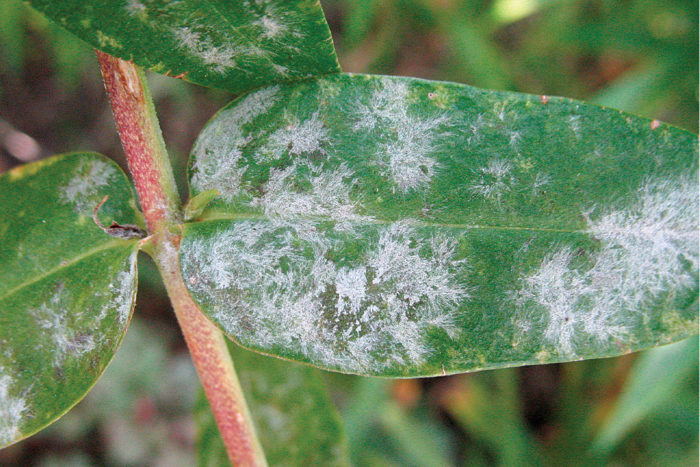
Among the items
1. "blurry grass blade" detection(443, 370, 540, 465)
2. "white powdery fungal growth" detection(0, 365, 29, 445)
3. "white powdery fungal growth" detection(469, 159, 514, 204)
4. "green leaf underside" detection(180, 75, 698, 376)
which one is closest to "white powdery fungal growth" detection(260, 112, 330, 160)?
"green leaf underside" detection(180, 75, 698, 376)

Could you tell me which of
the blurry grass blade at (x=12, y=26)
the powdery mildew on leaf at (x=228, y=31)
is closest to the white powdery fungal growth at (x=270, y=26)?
the powdery mildew on leaf at (x=228, y=31)

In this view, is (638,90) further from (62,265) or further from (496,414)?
(62,265)

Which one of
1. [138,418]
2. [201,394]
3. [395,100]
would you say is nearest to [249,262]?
[395,100]

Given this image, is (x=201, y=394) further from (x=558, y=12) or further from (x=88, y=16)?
(x=558, y=12)

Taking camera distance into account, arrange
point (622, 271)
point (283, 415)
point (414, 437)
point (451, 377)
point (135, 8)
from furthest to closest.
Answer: point (451, 377) → point (414, 437) → point (283, 415) → point (622, 271) → point (135, 8)

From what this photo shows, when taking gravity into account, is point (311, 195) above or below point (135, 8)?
below

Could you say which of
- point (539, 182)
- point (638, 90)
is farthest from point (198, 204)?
point (638, 90)

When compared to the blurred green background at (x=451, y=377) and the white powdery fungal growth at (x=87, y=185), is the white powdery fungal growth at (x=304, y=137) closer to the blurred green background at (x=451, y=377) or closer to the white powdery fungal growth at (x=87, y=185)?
the white powdery fungal growth at (x=87, y=185)
